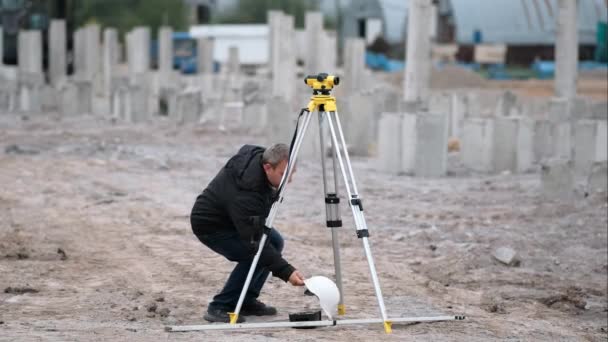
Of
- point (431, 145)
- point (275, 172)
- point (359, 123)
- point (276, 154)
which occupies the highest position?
point (276, 154)

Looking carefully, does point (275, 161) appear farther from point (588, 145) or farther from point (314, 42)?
point (314, 42)

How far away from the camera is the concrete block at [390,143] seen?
16297 millimetres

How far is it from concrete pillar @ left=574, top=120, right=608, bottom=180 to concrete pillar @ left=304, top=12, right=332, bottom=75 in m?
13.3

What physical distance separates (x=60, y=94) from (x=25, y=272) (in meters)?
17.8

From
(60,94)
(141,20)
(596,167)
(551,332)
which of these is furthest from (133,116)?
(141,20)

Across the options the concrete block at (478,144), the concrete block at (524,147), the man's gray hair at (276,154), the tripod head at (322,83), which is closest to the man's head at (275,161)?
the man's gray hair at (276,154)

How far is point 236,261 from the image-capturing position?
7.21m

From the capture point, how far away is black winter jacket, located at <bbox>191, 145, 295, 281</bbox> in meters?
6.85

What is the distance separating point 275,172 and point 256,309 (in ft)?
3.77

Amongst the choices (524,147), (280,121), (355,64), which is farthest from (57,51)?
(524,147)

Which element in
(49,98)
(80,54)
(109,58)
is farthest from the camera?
(80,54)

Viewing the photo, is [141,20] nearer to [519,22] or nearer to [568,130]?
[519,22]

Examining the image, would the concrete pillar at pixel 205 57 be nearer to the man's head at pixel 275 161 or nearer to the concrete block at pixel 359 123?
the concrete block at pixel 359 123

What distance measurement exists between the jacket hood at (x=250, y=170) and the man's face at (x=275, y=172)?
41 millimetres
